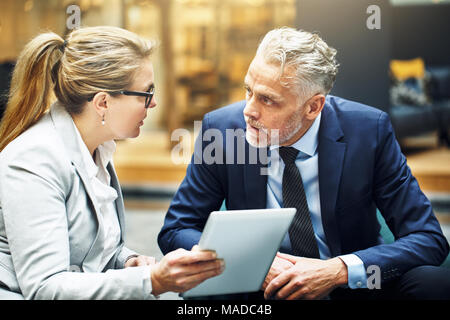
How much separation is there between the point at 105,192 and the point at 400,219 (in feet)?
2.91

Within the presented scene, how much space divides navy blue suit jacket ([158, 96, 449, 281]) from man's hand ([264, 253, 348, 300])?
0.15m

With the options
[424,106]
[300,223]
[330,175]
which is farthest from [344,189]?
[424,106]

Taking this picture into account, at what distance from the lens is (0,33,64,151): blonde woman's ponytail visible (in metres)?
1.46

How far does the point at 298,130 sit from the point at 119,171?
Result: 4.25m

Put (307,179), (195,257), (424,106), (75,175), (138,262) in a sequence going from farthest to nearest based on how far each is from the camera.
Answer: (424,106)
(307,179)
(138,262)
(75,175)
(195,257)

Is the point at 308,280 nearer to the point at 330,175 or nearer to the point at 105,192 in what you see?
the point at 330,175

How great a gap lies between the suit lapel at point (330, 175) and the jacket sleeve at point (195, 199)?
33 centimetres

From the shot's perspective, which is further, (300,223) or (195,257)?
(300,223)

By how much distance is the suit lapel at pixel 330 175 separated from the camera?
1.70 m

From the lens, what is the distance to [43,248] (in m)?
1.26

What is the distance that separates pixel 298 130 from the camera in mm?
1749

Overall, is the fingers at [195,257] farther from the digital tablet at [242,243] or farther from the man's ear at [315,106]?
the man's ear at [315,106]

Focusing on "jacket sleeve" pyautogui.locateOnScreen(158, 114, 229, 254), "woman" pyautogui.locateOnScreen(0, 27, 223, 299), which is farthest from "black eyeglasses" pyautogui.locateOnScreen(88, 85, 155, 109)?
"jacket sleeve" pyautogui.locateOnScreen(158, 114, 229, 254)
